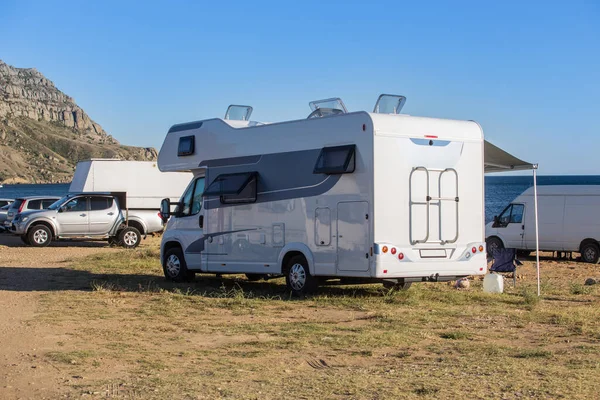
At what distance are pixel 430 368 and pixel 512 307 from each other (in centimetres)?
509

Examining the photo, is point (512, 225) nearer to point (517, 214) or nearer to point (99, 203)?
point (517, 214)

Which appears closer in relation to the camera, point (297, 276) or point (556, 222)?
point (297, 276)

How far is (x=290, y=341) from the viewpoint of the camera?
9.99 m

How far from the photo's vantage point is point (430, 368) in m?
8.30

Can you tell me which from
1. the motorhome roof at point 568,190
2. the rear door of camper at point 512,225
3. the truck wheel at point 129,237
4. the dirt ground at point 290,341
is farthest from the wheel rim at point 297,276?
the truck wheel at point 129,237

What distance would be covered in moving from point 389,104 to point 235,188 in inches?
123

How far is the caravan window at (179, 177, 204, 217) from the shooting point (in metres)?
16.1

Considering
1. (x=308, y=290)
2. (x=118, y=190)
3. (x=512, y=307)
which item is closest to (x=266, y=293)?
(x=308, y=290)

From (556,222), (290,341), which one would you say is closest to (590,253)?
(556,222)

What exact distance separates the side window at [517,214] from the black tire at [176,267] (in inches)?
472

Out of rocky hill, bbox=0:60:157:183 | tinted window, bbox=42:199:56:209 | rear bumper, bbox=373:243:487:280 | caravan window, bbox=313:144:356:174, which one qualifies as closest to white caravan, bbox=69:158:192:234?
tinted window, bbox=42:199:56:209

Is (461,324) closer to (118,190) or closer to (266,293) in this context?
(266,293)

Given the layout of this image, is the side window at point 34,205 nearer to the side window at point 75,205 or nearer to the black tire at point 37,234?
the black tire at point 37,234

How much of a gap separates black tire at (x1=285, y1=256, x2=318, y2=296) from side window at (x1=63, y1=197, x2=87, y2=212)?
48.5 ft
